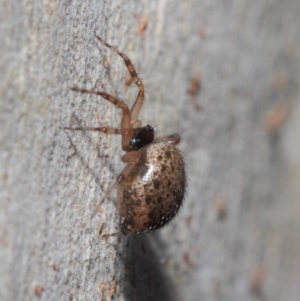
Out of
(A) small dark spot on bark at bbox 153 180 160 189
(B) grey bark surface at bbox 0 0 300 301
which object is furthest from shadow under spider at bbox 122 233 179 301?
(A) small dark spot on bark at bbox 153 180 160 189

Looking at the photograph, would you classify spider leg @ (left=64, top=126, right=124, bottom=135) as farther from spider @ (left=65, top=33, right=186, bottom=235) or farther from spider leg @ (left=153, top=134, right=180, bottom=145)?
spider leg @ (left=153, top=134, right=180, bottom=145)

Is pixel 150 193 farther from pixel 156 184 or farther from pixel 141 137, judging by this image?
pixel 141 137

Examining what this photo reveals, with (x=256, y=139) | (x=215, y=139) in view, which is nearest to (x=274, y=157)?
(x=256, y=139)

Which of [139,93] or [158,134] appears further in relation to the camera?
[158,134]

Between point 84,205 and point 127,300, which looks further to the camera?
point 127,300

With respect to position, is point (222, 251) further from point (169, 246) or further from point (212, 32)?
point (212, 32)

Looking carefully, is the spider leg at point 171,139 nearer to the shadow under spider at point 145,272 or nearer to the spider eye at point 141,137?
the spider eye at point 141,137

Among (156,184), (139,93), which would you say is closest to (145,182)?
(156,184)
